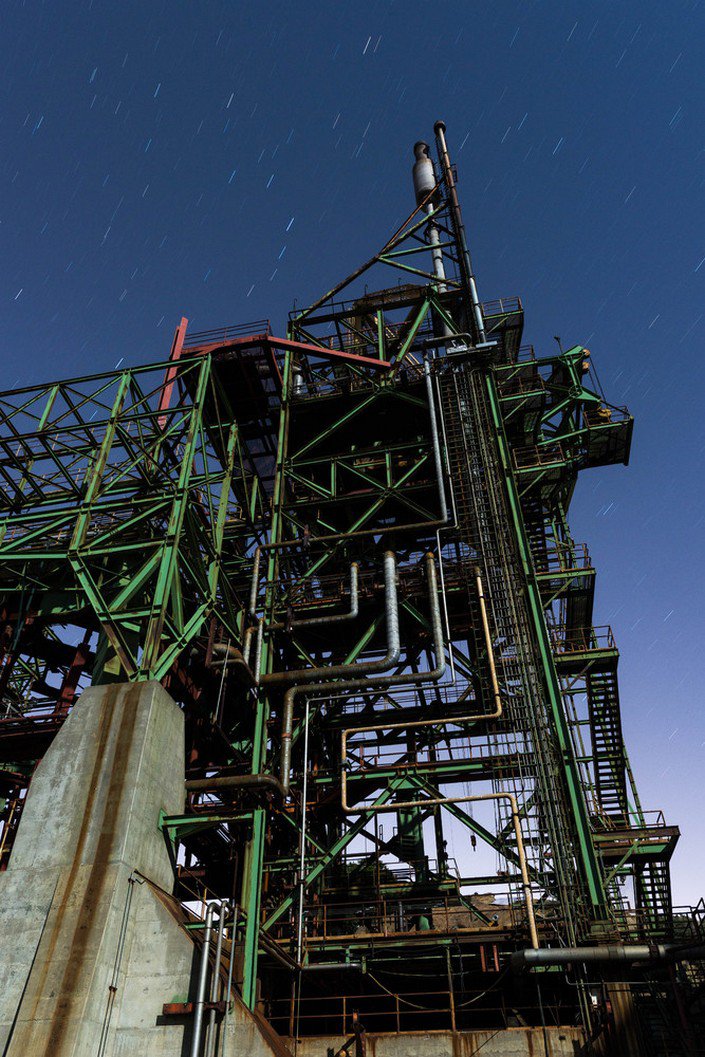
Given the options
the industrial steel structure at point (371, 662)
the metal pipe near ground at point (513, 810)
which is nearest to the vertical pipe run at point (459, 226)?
the industrial steel structure at point (371, 662)

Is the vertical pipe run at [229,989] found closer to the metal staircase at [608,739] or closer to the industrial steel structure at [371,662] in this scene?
the industrial steel structure at [371,662]

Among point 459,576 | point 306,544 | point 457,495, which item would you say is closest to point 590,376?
point 457,495

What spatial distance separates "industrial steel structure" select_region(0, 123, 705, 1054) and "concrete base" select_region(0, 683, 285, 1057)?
1.12 meters

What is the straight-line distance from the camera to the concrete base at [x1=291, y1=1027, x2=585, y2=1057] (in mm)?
13867

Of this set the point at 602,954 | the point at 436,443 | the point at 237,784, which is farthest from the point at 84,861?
the point at 436,443

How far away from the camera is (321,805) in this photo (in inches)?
724

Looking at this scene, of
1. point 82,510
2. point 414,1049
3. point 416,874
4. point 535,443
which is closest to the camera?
point 414,1049

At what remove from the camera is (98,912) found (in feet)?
39.3

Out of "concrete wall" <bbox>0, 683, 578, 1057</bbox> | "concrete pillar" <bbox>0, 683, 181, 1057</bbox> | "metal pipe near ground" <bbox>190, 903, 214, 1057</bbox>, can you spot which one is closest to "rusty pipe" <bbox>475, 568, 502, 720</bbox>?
"concrete wall" <bbox>0, 683, 578, 1057</bbox>

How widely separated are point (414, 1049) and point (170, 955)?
5685 mm

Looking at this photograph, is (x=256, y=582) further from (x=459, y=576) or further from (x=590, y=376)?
(x=590, y=376)

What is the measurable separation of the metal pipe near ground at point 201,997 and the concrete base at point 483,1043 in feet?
15.1

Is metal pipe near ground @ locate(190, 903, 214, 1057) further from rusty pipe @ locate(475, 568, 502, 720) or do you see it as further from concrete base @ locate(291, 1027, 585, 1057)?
rusty pipe @ locate(475, 568, 502, 720)

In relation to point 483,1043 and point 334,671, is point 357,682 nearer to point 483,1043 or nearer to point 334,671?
point 334,671
